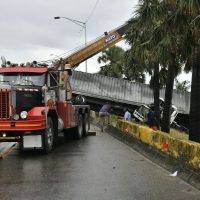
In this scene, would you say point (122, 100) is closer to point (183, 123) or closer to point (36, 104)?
point (183, 123)

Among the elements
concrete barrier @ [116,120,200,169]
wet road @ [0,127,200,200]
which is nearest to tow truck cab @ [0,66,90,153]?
wet road @ [0,127,200,200]

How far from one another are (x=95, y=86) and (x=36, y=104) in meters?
30.9

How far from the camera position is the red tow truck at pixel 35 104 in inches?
553

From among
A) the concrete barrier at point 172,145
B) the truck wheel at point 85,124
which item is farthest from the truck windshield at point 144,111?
the concrete barrier at point 172,145

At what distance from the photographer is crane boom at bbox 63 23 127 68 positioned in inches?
1490

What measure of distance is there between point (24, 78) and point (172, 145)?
594cm

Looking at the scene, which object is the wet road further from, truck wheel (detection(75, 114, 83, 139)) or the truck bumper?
truck wheel (detection(75, 114, 83, 139))

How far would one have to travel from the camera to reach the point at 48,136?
48.3 feet

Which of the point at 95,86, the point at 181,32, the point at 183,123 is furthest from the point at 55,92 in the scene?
the point at 183,123

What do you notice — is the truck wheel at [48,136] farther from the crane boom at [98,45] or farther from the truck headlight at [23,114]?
the crane boom at [98,45]

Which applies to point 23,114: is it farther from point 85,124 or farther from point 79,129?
point 85,124

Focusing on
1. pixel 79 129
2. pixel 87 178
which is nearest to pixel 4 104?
pixel 87 178

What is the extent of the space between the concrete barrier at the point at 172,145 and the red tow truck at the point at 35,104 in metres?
2.83

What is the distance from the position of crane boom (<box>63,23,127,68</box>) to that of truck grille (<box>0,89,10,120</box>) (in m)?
23.8
